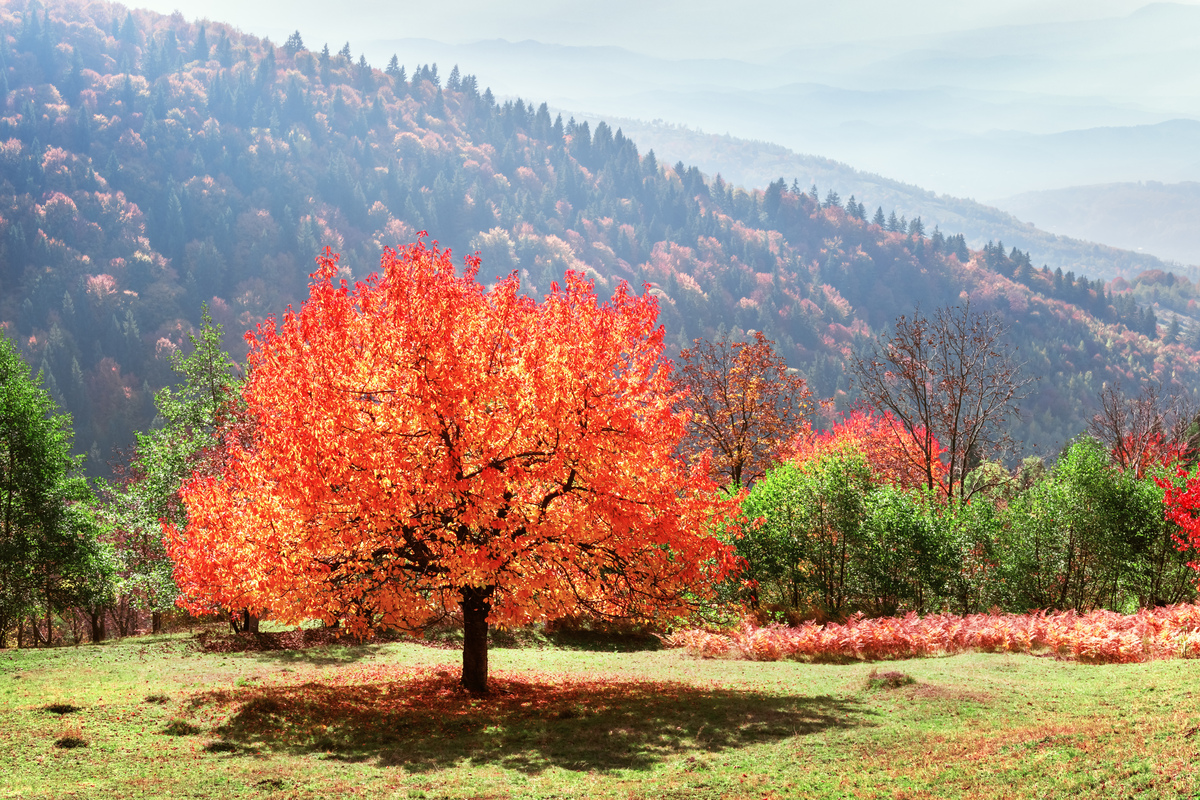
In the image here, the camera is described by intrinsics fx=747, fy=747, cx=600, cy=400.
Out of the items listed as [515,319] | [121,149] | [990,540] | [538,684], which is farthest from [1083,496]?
[121,149]

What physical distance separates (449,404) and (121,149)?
763 feet

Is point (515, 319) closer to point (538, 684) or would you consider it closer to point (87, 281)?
point (538, 684)

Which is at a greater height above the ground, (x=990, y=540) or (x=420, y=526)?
(x=420, y=526)

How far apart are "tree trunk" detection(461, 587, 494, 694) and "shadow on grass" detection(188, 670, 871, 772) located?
14.0 inches

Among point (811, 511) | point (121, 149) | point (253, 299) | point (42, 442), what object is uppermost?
point (121, 149)

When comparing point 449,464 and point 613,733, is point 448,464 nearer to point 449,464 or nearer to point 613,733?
point 449,464

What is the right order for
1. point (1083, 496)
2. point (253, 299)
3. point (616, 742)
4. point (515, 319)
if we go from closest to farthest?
point (616, 742) → point (515, 319) → point (1083, 496) → point (253, 299)

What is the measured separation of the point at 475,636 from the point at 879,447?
46639 mm

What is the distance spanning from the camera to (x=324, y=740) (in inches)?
498

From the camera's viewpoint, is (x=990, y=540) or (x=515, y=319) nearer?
(x=515, y=319)

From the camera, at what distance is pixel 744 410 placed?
127ft

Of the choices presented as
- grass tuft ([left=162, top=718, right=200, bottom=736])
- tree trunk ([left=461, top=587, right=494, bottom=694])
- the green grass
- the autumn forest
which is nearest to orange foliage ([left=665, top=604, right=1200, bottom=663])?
the autumn forest

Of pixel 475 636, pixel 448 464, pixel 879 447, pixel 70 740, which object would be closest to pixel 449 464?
pixel 448 464

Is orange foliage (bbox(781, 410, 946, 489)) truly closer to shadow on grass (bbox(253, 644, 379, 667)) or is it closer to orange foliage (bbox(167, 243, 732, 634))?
shadow on grass (bbox(253, 644, 379, 667))
